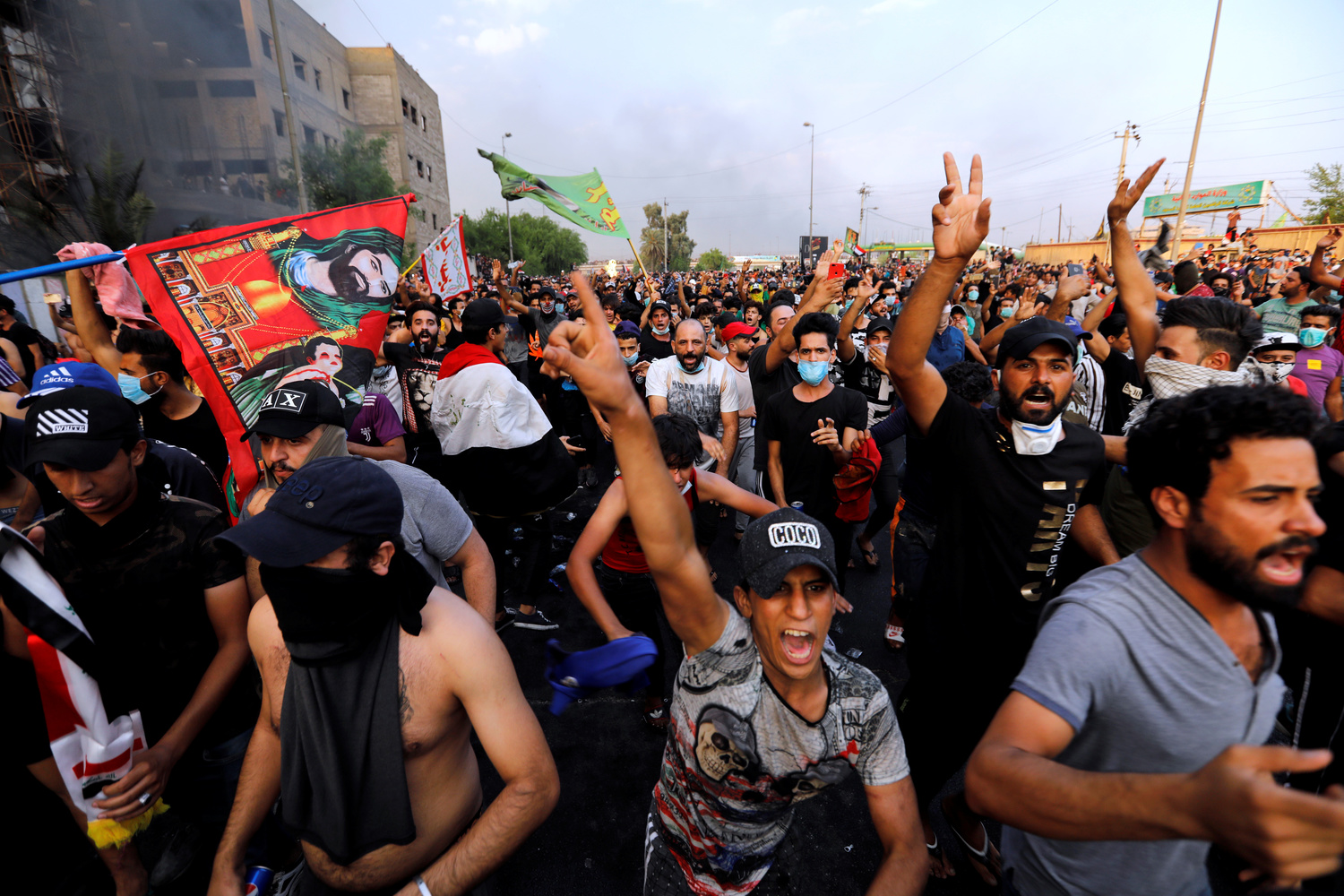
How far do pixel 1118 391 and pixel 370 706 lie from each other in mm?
4943

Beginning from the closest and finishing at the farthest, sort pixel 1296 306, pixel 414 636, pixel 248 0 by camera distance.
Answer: pixel 414 636 → pixel 1296 306 → pixel 248 0

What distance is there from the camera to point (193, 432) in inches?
138

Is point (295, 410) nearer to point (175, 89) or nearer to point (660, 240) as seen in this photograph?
point (175, 89)

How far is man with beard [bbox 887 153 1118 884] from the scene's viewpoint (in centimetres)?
235

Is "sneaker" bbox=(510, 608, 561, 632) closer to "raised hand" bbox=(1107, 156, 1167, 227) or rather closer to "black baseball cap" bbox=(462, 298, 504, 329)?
"black baseball cap" bbox=(462, 298, 504, 329)

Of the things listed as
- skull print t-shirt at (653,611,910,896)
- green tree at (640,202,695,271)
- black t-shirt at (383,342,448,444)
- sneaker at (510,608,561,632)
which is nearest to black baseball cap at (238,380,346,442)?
skull print t-shirt at (653,611,910,896)

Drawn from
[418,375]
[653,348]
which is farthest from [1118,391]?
[418,375]

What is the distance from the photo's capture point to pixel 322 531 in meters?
1.58

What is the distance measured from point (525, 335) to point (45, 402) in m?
6.65

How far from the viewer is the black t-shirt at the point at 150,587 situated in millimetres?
2119

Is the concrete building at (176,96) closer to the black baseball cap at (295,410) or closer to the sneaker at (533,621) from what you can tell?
the sneaker at (533,621)

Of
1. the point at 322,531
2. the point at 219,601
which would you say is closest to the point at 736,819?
the point at 322,531

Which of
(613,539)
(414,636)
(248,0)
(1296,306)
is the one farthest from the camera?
(248,0)

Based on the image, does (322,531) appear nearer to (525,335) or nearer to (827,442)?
(827,442)
